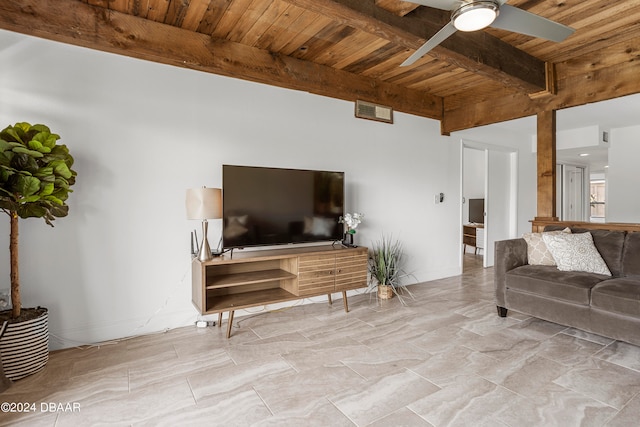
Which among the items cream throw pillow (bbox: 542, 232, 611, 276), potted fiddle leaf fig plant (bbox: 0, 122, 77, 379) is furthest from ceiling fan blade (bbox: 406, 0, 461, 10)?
potted fiddle leaf fig plant (bbox: 0, 122, 77, 379)

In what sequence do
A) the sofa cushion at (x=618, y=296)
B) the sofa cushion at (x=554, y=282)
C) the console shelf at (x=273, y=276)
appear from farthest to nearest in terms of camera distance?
the console shelf at (x=273, y=276)
the sofa cushion at (x=554, y=282)
the sofa cushion at (x=618, y=296)

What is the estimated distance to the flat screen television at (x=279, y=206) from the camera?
2.91 metres

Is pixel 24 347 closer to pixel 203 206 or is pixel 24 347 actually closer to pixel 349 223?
pixel 203 206

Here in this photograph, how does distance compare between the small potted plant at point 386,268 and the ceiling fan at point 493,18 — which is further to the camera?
the small potted plant at point 386,268

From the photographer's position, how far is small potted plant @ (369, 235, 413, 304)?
12.7 ft

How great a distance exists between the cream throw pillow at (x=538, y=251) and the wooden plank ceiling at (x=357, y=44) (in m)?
1.50

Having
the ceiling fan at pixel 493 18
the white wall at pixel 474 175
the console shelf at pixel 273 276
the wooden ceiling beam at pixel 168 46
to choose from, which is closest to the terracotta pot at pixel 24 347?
the console shelf at pixel 273 276

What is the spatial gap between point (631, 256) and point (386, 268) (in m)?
2.14

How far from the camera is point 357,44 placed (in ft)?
10.2

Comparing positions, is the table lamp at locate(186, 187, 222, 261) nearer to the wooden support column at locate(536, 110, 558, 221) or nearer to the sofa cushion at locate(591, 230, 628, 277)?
the sofa cushion at locate(591, 230, 628, 277)

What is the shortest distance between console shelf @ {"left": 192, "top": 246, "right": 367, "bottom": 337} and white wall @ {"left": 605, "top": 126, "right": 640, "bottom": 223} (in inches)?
217

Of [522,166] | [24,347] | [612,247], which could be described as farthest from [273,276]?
[522,166]

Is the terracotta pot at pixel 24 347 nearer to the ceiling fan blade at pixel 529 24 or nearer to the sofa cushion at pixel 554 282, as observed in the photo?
the ceiling fan blade at pixel 529 24

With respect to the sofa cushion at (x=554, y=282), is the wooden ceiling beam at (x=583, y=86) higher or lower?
higher
